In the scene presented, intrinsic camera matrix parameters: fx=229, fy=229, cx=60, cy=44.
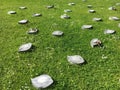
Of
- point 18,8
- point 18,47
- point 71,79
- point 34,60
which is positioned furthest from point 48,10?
point 71,79

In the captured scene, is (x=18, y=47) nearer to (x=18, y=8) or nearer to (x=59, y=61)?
(x=59, y=61)

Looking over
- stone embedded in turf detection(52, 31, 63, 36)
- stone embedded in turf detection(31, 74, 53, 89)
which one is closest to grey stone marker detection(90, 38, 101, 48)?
stone embedded in turf detection(52, 31, 63, 36)

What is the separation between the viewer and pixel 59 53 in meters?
10.6

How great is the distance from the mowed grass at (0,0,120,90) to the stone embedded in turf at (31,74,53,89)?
0.50 feet

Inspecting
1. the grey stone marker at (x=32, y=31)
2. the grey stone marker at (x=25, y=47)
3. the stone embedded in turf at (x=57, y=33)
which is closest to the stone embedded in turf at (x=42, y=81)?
the grey stone marker at (x=25, y=47)

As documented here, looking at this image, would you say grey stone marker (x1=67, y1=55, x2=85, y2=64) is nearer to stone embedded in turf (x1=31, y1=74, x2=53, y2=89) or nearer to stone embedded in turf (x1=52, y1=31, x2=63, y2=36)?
stone embedded in turf (x1=31, y1=74, x2=53, y2=89)

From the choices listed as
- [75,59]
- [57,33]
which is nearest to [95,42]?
[75,59]

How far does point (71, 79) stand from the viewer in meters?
8.81

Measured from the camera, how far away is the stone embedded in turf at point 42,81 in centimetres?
823

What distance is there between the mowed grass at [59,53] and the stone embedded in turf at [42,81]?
0.15m

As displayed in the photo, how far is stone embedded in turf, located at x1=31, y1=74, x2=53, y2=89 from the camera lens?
8.23 m

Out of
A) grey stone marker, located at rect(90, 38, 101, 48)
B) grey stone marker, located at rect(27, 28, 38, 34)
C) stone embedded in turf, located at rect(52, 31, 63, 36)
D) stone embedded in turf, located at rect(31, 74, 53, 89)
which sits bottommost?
stone embedded in turf, located at rect(31, 74, 53, 89)

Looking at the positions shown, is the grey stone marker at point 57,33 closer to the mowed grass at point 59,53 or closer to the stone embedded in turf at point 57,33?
the stone embedded in turf at point 57,33

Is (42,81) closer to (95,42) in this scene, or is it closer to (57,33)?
(95,42)
